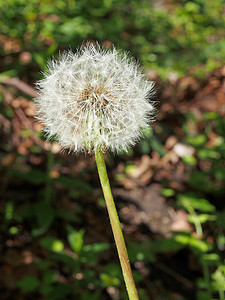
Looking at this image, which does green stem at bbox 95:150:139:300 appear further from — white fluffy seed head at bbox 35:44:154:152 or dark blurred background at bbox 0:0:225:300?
dark blurred background at bbox 0:0:225:300

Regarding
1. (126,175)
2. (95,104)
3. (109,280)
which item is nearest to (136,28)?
(126,175)

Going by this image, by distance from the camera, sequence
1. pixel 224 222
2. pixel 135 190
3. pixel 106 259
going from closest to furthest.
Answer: pixel 224 222, pixel 106 259, pixel 135 190

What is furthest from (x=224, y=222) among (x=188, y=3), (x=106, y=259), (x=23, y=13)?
(x=188, y=3)

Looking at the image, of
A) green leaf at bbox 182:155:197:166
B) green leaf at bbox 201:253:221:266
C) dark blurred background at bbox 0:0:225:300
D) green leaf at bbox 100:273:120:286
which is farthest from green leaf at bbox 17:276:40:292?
green leaf at bbox 182:155:197:166

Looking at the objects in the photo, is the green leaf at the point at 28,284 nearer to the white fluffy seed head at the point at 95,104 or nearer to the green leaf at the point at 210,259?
the green leaf at the point at 210,259

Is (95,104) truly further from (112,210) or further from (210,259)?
(210,259)

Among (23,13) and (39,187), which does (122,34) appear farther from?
(39,187)
